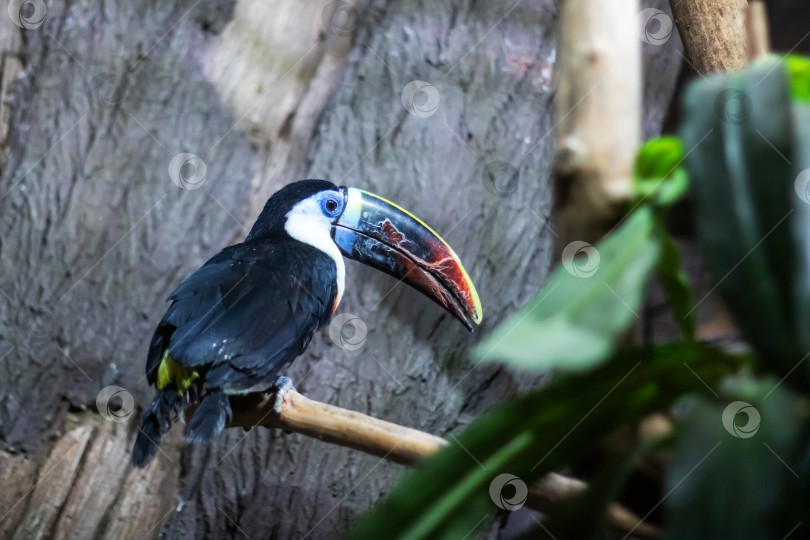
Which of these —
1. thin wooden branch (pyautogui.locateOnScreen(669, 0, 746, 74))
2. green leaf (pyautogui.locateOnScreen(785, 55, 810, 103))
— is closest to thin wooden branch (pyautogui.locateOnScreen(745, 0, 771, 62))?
thin wooden branch (pyautogui.locateOnScreen(669, 0, 746, 74))

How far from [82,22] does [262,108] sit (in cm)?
58

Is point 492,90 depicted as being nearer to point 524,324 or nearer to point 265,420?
point 265,420

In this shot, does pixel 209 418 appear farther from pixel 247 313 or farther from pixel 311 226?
pixel 311 226

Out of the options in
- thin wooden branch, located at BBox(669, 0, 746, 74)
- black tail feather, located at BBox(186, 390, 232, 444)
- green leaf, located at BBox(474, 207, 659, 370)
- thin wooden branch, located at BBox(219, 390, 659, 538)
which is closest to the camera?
green leaf, located at BBox(474, 207, 659, 370)

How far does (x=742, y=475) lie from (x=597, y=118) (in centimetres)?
35

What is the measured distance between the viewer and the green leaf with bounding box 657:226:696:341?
2.53 ft

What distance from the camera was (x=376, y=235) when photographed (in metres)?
1.65

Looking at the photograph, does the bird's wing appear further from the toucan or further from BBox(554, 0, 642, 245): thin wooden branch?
BBox(554, 0, 642, 245): thin wooden branch

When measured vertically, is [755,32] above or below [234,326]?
above

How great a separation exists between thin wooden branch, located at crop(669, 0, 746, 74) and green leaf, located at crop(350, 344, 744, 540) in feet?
2.85

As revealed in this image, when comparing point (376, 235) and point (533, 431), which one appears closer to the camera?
→ point (533, 431)

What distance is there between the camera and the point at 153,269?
1994mm

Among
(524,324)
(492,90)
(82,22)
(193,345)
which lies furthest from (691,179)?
(82,22)

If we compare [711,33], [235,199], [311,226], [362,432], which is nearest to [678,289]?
[362,432]
